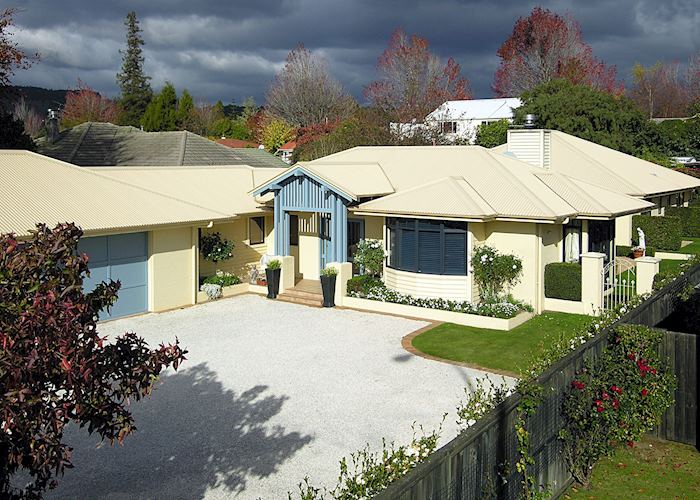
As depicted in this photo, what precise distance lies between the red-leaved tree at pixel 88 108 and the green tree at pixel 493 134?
47.4 meters

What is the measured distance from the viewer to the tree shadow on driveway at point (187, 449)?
9969 mm

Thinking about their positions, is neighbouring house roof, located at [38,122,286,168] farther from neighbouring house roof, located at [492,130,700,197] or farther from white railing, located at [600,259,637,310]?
white railing, located at [600,259,637,310]

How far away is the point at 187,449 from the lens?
1123 cm

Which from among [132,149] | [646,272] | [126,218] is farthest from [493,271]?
[132,149]

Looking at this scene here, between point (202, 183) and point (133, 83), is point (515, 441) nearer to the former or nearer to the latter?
point (202, 183)

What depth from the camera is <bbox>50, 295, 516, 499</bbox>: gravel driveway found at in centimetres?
1024

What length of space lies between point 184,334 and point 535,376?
11679mm

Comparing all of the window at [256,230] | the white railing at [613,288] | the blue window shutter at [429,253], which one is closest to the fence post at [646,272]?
the white railing at [613,288]

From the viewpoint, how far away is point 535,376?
854 cm

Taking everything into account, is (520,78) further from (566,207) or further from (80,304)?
(80,304)

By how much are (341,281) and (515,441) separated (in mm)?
13925

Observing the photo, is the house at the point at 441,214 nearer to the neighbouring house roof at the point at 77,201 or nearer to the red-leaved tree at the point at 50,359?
the neighbouring house roof at the point at 77,201

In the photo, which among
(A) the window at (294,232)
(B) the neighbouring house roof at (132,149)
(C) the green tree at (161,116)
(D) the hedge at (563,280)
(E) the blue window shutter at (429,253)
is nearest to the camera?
(D) the hedge at (563,280)

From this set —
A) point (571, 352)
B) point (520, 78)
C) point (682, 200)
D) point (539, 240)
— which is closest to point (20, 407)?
point (571, 352)
